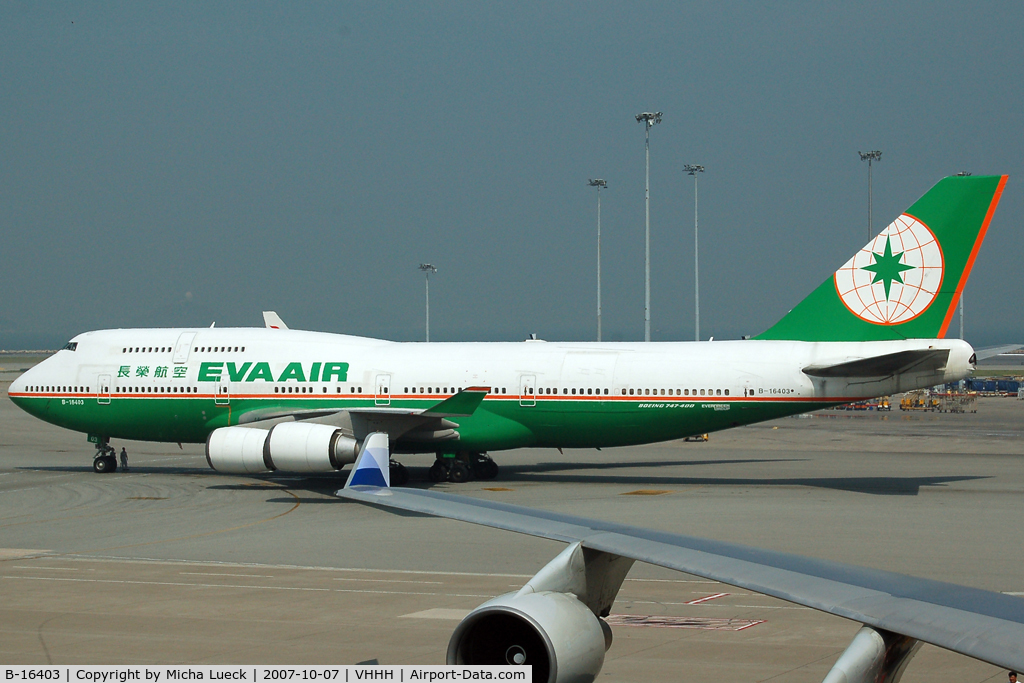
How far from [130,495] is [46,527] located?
5.52 m

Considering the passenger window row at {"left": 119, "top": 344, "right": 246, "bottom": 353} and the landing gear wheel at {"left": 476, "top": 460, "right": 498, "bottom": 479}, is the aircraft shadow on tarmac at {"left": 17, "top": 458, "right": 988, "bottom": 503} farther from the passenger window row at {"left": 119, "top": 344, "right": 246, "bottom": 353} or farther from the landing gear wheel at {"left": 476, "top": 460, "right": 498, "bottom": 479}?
the passenger window row at {"left": 119, "top": 344, "right": 246, "bottom": 353}

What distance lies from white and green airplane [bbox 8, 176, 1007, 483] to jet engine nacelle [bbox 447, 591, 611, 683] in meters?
21.2

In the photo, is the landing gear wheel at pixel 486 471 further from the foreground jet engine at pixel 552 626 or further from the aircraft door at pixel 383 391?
the foreground jet engine at pixel 552 626

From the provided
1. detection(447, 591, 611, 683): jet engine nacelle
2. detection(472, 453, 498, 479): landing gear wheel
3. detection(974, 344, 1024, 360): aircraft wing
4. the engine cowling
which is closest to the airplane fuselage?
detection(472, 453, 498, 479): landing gear wheel

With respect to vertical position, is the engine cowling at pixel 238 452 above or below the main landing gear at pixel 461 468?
above

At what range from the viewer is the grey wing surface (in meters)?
4.68

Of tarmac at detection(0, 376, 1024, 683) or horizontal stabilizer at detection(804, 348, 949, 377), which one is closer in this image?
tarmac at detection(0, 376, 1024, 683)

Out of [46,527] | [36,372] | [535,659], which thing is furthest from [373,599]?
[36,372]

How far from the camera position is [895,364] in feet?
86.3

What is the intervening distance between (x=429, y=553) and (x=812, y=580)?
1398cm

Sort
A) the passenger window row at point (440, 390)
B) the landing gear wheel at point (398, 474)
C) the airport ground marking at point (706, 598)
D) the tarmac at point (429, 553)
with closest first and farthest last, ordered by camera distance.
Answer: the tarmac at point (429, 553) → the airport ground marking at point (706, 598) → the landing gear wheel at point (398, 474) → the passenger window row at point (440, 390)

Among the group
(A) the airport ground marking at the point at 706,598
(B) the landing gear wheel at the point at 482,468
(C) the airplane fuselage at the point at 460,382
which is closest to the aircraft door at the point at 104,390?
(C) the airplane fuselage at the point at 460,382

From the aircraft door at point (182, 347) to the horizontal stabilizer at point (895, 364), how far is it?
19.3m

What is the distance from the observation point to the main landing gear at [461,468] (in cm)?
3102
